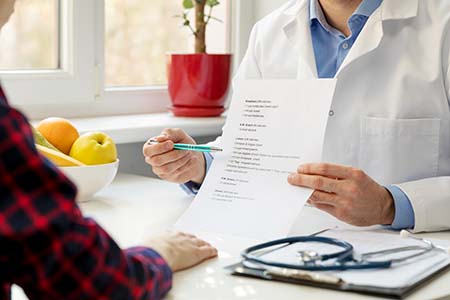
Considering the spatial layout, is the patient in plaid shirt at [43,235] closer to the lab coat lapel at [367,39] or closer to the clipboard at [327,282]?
the clipboard at [327,282]

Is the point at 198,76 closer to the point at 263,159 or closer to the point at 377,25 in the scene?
the point at 377,25

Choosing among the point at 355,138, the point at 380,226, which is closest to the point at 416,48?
the point at 355,138

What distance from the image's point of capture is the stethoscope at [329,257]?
1.14 m

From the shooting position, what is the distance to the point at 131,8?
2352 millimetres

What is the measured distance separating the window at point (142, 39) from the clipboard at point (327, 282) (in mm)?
1282

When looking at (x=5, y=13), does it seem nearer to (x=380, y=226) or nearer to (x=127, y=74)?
(x=380, y=226)

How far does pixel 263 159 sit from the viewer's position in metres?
1.45

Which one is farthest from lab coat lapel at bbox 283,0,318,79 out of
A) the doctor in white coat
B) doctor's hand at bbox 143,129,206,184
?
doctor's hand at bbox 143,129,206,184

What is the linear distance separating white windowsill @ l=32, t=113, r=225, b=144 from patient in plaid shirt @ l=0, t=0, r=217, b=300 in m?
1.17

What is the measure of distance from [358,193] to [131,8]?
1.13 metres

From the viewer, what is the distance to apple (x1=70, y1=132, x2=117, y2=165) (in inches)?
67.3

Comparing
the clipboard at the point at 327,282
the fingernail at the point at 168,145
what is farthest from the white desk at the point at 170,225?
the fingernail at the point at 168,145

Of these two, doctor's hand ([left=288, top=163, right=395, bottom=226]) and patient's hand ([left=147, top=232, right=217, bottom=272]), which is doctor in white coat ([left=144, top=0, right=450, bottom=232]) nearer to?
doctor's hand ([left=288, top=163, right=395, bottom=226])

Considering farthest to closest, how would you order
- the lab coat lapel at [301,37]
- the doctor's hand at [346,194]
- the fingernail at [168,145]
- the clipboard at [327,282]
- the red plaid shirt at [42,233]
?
the lab coat lapel at [301,37]
the fingernail at [168,145]
the doctor's hand at [346,194]
the clipboard at [327,282]
the red plaid shirt at [42,233]
